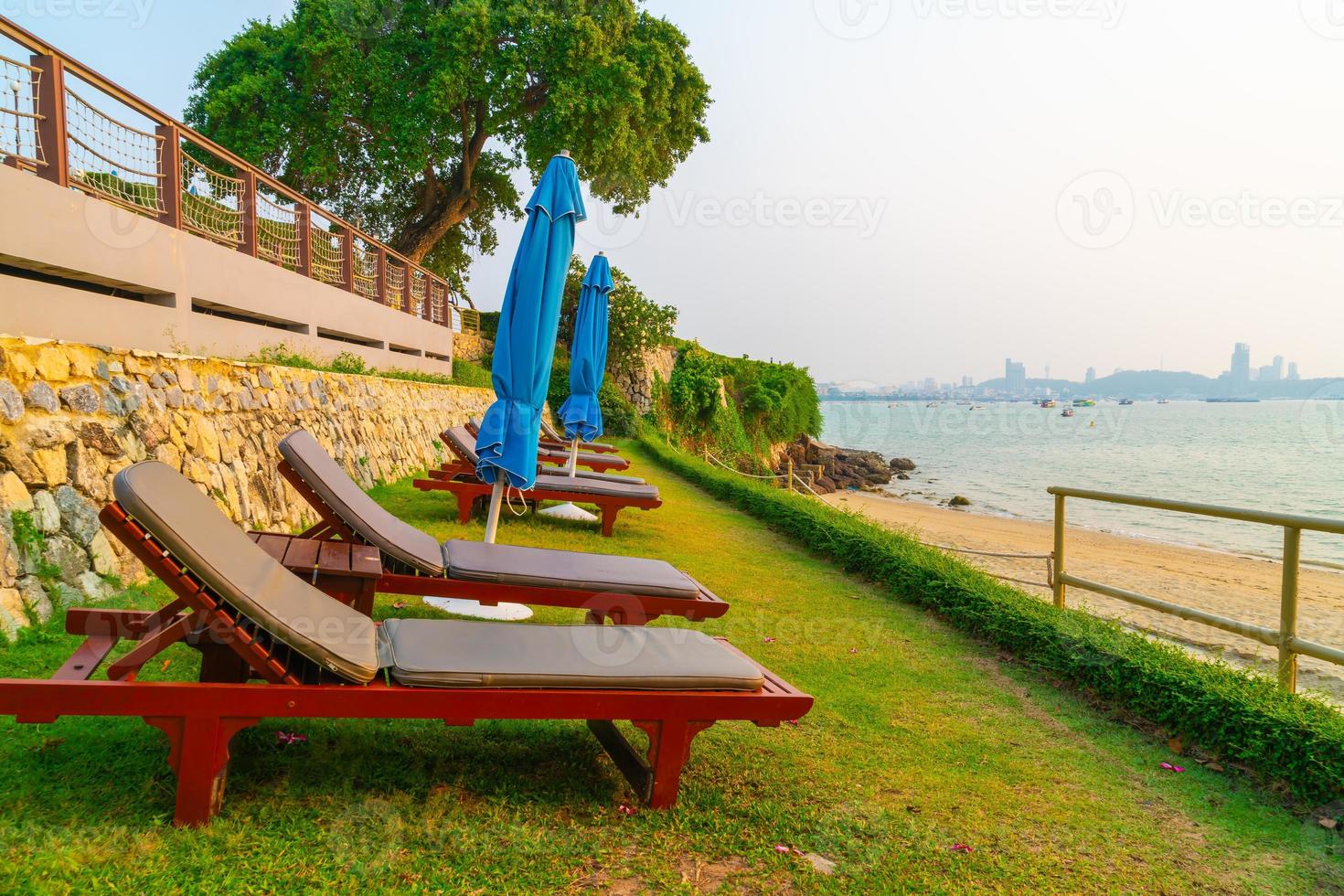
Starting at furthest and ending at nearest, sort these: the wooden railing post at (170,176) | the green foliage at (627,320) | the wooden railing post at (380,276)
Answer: the green foliage at (627,320)
the wooden railing post at (380,276)
the wooden railing post at (170,176)

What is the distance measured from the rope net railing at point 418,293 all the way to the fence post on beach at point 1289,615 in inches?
526

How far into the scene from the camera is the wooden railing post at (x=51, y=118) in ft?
17.0

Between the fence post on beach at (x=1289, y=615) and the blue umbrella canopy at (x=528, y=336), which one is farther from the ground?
the blue umbrella canopy at (x=528, y=336)

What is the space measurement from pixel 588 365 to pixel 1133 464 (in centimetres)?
4329

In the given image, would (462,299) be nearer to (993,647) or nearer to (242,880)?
(993,647)

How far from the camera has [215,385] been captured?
5.46 metres

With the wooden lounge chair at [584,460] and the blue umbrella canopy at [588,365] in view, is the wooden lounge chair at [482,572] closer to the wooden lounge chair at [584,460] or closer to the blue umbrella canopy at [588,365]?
the blue umbrella canopy at [588,365]

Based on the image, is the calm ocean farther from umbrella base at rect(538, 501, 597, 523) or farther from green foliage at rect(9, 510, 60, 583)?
green foliage at rect(9, 510, 60, 583)

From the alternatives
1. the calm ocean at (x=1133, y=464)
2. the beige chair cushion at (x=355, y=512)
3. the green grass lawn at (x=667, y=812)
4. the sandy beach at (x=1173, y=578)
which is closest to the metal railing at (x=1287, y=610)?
the green grass lawn at (x=667, y=812)

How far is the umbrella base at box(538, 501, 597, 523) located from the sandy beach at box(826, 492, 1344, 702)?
3.34 m

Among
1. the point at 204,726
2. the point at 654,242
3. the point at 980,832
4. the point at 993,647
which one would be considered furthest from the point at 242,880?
the point at 654,242

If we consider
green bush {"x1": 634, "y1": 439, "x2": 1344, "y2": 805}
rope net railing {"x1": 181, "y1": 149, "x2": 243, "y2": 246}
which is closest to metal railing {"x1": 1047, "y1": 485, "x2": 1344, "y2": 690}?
green bush {"x1": 634, "y1": 439, "x2": 1344, "y2": 805}

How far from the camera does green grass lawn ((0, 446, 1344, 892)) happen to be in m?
2.05

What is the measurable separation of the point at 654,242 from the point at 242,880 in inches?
643
